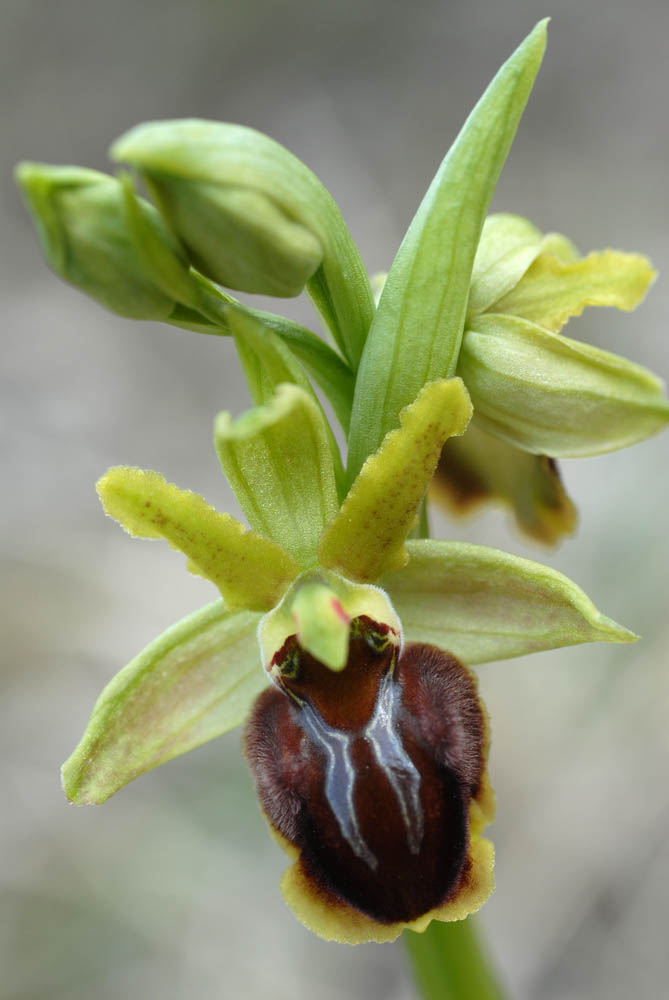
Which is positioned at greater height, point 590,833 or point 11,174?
point 11,174

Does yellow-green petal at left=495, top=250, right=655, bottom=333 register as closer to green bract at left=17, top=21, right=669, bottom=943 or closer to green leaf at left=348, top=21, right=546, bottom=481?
green bract at left=17, top=21, right=669, bottom=943

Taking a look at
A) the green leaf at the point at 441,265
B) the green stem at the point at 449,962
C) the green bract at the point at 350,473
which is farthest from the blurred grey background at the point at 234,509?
the green leaf at the point at 441,265

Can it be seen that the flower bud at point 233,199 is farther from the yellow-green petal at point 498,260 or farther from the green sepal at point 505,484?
the green sepal at point 505,484

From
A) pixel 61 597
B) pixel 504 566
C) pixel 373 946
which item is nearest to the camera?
pixel 504 566

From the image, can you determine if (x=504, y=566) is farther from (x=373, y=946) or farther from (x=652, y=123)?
(x=652, y=123)

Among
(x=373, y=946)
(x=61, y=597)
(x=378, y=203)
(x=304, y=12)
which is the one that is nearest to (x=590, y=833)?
(x=373, y=946)

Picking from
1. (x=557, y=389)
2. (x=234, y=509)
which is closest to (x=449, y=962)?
(x=557, y=389)
